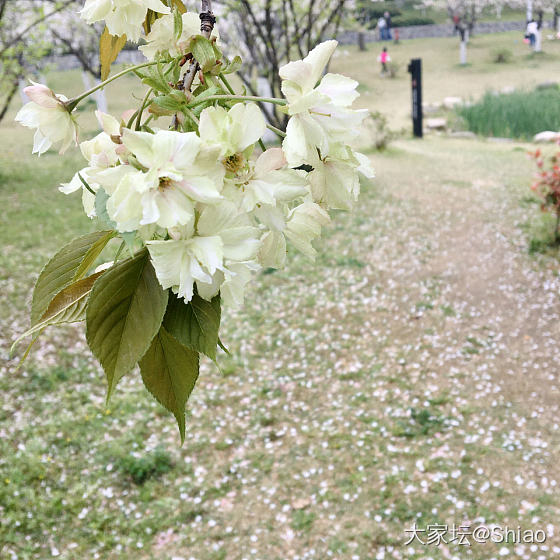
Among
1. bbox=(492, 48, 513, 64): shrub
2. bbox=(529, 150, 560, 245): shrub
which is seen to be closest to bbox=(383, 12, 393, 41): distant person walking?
bbox=(492, 48, 513, 64): shrub

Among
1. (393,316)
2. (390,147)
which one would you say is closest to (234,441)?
(393,316)

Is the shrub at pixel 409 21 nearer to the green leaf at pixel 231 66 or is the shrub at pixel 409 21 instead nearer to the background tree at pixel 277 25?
the background tree at pixel 277 25

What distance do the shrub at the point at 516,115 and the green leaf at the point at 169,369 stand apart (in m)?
9.74

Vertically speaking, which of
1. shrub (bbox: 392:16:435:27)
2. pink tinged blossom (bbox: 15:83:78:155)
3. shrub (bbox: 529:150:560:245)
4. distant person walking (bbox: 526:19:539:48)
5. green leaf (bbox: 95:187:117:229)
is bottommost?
shrub (bbox: 529:150:560:245)

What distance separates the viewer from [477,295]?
4.57 meters

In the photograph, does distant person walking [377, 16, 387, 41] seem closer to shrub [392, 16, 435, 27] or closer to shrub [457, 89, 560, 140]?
shrub [392, 16, 435, 27]

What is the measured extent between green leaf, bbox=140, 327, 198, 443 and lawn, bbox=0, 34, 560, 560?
1409 mm

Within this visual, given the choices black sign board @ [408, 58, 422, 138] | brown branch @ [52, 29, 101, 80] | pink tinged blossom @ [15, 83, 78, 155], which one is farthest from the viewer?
brown branch @ [52, 29, 101, 80]

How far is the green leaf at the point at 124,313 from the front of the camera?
0.48 m

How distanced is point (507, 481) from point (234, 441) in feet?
4.33

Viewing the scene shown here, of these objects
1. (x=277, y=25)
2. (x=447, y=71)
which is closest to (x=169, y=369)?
(x=277, y=25)

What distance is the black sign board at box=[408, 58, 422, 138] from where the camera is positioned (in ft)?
Result: 33.5

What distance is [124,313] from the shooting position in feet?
1.60

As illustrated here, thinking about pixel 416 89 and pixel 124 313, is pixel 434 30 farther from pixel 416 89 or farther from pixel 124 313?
Answer: pixel 124 313
